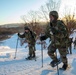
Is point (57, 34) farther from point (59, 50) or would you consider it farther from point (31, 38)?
point (31, 38)

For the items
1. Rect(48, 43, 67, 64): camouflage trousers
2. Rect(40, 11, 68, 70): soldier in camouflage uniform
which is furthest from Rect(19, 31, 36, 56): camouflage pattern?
Rect(48, 43, 67, 64): camouflage trousers

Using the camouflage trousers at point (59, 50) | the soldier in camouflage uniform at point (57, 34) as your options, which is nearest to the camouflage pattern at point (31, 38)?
the soldier in camouflage uniform at point (57, 34)

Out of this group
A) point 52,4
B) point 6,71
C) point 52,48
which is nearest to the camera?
point 52,48

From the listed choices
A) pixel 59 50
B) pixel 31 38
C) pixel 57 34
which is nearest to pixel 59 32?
pixel 57 34

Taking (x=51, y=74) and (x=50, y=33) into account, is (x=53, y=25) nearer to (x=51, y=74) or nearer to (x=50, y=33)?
(x=50, y=33)

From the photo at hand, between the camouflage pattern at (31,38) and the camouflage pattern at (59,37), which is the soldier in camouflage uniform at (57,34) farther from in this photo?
the camouflage pattern at (31,38)

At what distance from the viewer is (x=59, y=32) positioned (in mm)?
5363

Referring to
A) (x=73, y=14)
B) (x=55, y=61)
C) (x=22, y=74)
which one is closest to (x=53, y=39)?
(x=55, y=61)

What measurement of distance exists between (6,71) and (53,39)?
6.19 ft

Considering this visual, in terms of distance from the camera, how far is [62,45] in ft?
18.3

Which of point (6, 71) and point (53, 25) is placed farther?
point (6, 71)

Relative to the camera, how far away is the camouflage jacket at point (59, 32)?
210 inches

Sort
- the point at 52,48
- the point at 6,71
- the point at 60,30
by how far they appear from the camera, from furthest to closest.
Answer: the point at 6,71
the point at 52,48
the point at 60,30

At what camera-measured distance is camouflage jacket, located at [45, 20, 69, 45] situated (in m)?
5.34
